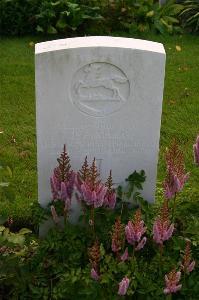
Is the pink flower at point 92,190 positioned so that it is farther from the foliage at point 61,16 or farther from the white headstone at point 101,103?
the foliage at point 61,16

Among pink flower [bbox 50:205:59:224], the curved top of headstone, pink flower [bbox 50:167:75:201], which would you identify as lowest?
pink flower [bbox 50:205:59:224]

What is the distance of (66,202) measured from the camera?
377cm

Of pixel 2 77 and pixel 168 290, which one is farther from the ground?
pixel 2 77

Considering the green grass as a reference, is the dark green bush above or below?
above

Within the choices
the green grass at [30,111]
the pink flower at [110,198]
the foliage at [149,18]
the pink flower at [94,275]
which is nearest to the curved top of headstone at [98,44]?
the pink flower at [110,198]

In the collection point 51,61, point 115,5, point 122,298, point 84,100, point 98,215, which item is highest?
point 115,5

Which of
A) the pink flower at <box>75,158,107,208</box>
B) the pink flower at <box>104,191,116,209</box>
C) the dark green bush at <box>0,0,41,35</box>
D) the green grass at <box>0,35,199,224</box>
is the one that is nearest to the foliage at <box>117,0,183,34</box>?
the green grass at <box>0,35,199,224</box>

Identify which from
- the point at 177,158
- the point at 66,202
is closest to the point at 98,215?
the point at 66,202

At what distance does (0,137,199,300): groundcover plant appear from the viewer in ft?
10.9

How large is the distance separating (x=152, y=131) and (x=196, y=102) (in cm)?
286

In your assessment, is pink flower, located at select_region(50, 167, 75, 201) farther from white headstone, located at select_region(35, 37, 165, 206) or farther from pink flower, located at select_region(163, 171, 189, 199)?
pink flower, located at select_region(163, 171, 189, 199)

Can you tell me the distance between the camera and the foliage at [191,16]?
898cm

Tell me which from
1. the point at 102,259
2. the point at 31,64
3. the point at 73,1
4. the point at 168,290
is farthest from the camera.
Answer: the point at 73,1

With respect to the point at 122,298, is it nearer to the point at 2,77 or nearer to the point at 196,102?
the point at 196,102
